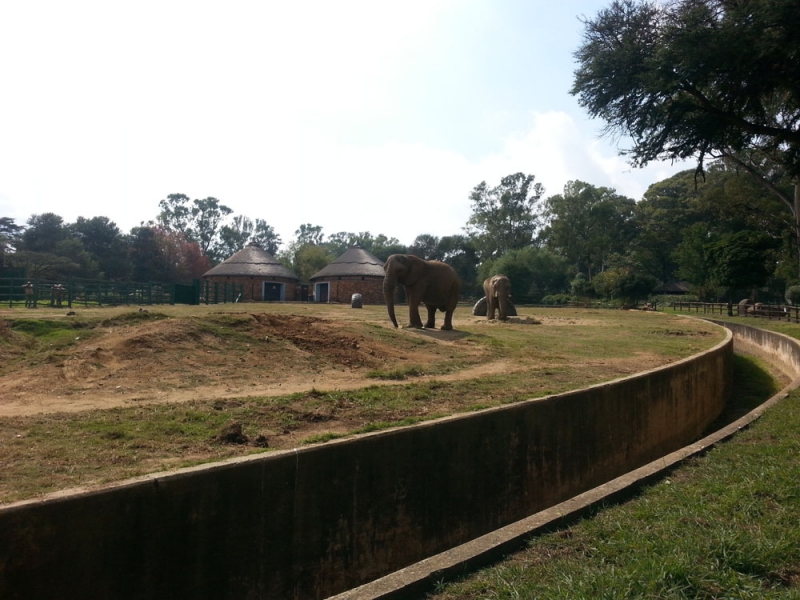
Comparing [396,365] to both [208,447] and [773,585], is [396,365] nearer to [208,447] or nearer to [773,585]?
[208,447]

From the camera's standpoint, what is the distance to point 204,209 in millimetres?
101688

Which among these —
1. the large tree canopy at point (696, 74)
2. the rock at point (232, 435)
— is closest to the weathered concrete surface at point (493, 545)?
the rock at point (232, 435)

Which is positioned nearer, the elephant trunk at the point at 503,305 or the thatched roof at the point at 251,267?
the elephant trunk at the point at 503,305

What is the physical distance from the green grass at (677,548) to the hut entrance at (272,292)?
5256cm

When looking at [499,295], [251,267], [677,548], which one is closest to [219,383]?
[677,548]

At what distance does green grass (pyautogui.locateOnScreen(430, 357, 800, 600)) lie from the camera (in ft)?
11.8

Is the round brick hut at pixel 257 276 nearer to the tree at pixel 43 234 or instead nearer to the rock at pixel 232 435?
the tree at pixel 43 234

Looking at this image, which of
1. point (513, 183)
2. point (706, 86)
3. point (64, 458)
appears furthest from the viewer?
point (513, 183)

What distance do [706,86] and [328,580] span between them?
13.4 metres

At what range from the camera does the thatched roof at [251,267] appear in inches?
2200

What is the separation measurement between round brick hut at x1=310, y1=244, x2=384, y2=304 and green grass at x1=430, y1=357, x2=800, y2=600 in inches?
1961

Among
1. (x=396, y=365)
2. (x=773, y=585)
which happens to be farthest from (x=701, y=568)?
(x=396, y=365)

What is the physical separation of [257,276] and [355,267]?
870 centimetres

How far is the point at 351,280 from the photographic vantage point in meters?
56.3
